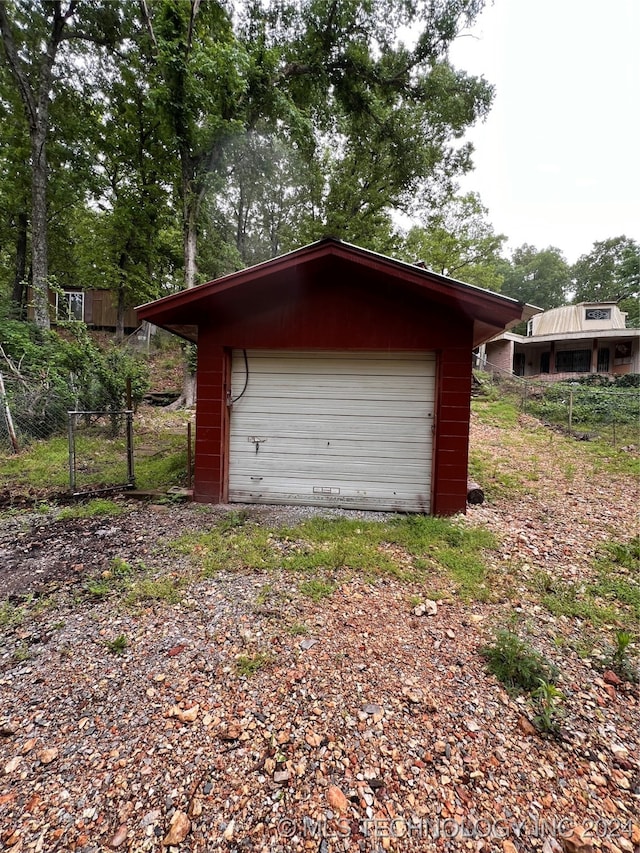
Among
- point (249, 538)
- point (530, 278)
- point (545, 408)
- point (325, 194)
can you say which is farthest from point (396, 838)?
point (530, 278)

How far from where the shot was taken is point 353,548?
3600 millimetres

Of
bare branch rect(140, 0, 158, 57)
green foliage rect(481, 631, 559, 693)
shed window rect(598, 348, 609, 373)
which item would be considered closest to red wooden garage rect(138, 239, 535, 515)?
green foliage rect(481, 631, 559, 693)

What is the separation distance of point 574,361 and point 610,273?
690 inches

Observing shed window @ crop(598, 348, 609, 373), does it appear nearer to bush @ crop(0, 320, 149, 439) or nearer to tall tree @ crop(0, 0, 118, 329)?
bush @ crop(0, 320, 149, 439)

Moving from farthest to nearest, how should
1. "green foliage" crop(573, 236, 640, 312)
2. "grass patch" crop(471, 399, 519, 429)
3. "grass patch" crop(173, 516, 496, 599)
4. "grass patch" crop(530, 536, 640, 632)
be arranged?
"green foliage" crop(573, 236, 640, 312) → "grass patch" crop(471, 399, 519, 429) → "grass patch" crop(173, 516, 496, 599) → "grass patch" crop(530, 536, 640, 632)

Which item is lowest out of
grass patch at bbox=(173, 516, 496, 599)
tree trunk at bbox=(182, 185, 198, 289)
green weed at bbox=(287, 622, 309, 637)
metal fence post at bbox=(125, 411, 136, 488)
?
green weed at bbox=(287, 622, 309, 637)

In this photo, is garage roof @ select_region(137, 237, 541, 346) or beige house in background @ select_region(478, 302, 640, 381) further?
beige house in background @ select_region(478, 302, 640, 381)

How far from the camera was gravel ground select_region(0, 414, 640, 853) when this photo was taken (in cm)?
135

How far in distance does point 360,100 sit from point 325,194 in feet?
11.7

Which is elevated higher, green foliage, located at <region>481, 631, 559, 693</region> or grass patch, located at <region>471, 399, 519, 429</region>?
grass patch, located at <region>471, 399, 519, 429</region>

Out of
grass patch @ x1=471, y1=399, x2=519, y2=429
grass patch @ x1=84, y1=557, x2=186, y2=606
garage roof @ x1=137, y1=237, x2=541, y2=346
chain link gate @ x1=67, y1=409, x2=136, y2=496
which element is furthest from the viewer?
grass patch @ x1=471, y1=399, x2=519, y2=429

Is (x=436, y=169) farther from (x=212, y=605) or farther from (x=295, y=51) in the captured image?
(x=212, y=605)

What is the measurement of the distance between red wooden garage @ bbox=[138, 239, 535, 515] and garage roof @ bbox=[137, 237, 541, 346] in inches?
0.9

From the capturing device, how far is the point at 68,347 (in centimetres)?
769
